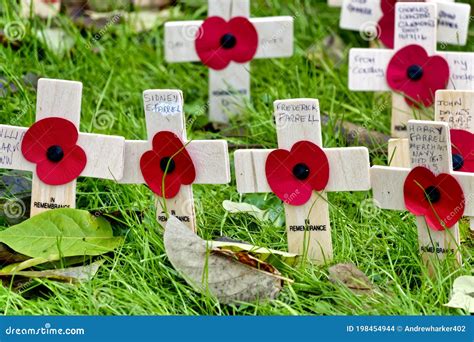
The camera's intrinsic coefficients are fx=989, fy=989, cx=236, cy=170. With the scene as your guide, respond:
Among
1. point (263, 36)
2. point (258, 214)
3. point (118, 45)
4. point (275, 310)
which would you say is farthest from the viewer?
point (118, 45)

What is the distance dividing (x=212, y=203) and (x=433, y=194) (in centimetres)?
59

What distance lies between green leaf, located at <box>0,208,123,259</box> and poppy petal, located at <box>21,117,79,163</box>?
17 centimetres

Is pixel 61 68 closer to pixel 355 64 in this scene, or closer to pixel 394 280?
pixel 355 64

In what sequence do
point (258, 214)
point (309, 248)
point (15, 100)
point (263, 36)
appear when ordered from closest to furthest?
point (309, 248), point (258, 214), point (15, 100), point (263, 36)

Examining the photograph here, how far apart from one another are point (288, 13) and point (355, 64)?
0.82 metres

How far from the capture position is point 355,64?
291 centimetres

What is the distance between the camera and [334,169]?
7.27 feet

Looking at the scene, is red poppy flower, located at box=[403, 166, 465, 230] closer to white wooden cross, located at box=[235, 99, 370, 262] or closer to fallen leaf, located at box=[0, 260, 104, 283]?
white wooden cross, located at box=[235, 99, 370, 262]

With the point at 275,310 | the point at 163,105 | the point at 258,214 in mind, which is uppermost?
the point at 163,105

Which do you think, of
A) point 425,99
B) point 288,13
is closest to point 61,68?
point 288,13

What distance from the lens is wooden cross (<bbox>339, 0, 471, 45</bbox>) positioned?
2.95 meters

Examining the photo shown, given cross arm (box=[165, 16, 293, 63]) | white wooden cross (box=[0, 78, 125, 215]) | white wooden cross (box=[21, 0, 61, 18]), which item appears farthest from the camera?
white wooden cross (box=[21, 0, 61, 18])

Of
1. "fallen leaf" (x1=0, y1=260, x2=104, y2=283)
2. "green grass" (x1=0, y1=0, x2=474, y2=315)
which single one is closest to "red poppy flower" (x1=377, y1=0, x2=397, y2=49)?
"green grass" (x1=0, y1=0, x2=474, y2=315)

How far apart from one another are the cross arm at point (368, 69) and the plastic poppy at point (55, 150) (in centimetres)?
95
